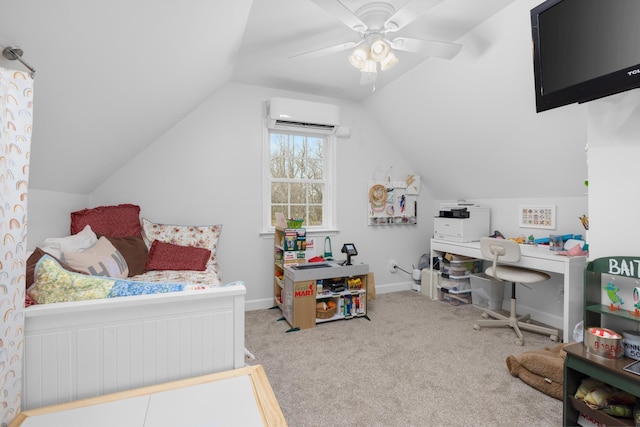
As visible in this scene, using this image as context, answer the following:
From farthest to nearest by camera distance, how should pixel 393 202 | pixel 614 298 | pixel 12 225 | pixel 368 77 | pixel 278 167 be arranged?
pixel 393 202 → pixel 278 167 → pixel 368 77 → pixel 614 298 → pixel 12 225

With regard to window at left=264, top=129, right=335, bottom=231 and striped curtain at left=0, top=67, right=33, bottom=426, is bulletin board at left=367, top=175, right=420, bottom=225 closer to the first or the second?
window at left=264, top=129, right=335, bottom=231

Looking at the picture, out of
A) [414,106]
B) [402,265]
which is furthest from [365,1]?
[402,265]

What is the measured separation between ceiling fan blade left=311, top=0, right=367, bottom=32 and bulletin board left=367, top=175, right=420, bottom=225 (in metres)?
2.36

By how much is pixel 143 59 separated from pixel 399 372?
2.55 metres

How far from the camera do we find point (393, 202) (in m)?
4.14

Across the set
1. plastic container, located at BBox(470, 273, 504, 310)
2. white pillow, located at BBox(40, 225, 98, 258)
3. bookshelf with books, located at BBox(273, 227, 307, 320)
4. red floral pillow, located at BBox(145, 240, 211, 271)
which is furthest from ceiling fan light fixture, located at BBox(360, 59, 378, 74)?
plastic container, located at BBox(470, 273, 504, 310)

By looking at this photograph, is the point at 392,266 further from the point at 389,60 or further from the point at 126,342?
the point at 126,342

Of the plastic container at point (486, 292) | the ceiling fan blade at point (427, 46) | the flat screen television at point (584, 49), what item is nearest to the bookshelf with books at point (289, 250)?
the ceiling fan blade at point (427, 46)

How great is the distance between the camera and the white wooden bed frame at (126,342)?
1.13 m

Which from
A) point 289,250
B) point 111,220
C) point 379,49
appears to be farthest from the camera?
point 289,250

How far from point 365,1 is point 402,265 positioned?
10.5 ft

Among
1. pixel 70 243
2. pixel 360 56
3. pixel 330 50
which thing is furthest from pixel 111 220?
pixel 360 56

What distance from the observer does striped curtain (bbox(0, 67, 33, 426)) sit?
0.97 meters

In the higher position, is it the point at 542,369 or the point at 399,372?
the point at 542,369
